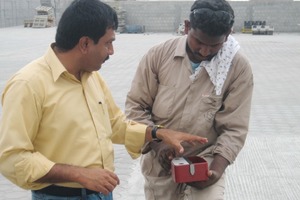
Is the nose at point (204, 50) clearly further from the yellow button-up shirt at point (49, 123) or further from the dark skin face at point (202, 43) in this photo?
the yellow button-up shirt at point (49, 123)

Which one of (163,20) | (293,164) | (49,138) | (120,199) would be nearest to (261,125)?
(293,164)

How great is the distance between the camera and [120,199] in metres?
4.17

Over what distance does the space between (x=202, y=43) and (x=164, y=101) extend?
1.31 ft

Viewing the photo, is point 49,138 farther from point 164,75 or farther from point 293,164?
point 293,164

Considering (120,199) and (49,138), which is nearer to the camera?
(49,138)

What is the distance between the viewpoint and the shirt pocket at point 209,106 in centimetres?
256

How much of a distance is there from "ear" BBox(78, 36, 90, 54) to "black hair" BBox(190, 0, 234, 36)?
26.1 inches

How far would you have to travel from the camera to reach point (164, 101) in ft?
8.65

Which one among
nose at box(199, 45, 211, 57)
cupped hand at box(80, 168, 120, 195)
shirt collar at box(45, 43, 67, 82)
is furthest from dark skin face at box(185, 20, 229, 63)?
cupped hand at box(80, 168, 120, 195)

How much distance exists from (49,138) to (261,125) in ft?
17.1

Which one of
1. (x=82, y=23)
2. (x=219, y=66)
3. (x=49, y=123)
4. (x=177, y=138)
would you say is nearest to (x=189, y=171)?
(x=177, y=138)

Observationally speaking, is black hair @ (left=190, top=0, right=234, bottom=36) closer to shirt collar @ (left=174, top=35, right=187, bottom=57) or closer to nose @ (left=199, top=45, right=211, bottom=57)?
nose @ (left=199, top=45, right=211, bottom=57)

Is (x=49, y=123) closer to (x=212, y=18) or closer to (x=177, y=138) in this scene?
(x=177, y=138)

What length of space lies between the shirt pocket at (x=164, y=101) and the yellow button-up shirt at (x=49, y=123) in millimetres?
474
